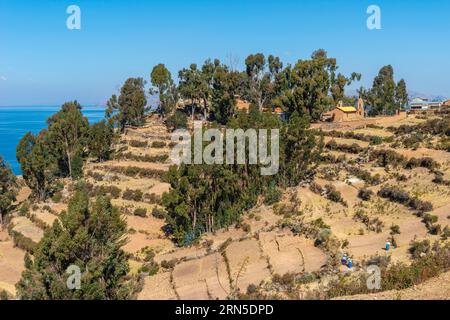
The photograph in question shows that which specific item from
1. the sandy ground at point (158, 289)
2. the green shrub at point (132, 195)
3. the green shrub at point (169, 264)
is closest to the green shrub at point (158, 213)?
the green shrub at point (132, 195)

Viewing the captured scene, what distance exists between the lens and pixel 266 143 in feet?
120

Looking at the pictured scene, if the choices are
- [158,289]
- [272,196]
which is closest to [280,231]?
[272,196]

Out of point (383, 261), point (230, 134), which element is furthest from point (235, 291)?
point (230, 134)

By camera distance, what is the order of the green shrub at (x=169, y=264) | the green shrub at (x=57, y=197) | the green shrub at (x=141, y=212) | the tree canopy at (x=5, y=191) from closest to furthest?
the green shrub at (x=169, y=264), the green shrub at (x=141, y=212), the tree canopy at (x=5, y=191), the green shrub at (x=57, y=197)

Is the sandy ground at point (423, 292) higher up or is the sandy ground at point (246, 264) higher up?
the sandy ground at point (423, 292)

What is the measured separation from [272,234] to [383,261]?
350 inches

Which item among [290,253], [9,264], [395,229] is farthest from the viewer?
[9,264]

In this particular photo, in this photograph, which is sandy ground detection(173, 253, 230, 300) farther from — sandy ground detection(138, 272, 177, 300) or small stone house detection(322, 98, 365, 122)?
small stone house detection(322, 98, 365, 122)

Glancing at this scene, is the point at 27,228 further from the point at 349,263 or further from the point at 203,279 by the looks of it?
the point at 349,263

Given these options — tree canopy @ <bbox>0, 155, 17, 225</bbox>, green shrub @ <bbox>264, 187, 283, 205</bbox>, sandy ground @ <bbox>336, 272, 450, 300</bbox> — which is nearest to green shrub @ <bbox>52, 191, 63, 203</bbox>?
tree canopy @ <bbox>0, 155, 17, 225</bbox>

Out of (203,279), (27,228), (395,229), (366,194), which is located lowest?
(27,228)

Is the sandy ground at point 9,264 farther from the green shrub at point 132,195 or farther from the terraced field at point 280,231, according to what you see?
the green shrub at point 132,195
